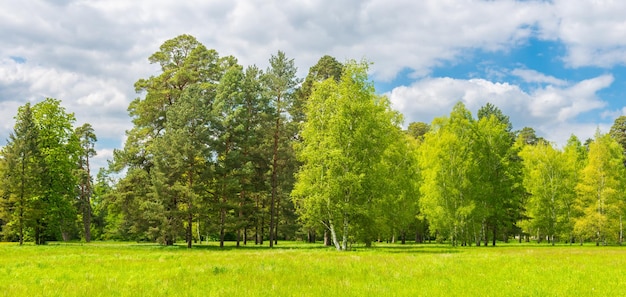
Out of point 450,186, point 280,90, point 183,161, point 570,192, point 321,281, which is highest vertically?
point 280,90

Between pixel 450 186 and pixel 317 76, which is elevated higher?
pixel 317 76

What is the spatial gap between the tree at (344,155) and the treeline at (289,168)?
0.44 feet

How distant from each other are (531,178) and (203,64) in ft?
159

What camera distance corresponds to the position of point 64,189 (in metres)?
56.3

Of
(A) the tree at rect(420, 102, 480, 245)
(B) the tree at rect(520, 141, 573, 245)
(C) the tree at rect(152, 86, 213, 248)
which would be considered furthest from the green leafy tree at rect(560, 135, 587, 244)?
(C) the tree at rect(152, 86, 213, 248)

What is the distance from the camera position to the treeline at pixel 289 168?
39781 millimetres

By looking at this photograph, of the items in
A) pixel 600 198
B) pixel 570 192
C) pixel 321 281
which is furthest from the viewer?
pixel 570 192

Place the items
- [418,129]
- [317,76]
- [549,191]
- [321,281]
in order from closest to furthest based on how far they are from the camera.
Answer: [321,281] → [549,191] → [317,76] → [418,129]

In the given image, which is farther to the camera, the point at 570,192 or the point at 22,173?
the point at 570,192

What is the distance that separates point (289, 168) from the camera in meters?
60.6

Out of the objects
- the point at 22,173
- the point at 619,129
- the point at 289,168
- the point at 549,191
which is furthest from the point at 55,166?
the point at 619,129

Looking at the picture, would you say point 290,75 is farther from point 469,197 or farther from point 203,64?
point 469,197

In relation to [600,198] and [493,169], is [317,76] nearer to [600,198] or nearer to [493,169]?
[493,169]

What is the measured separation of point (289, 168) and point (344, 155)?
22574mm
